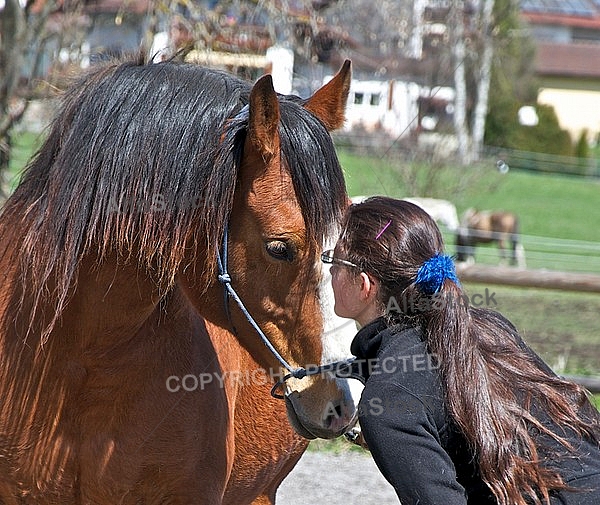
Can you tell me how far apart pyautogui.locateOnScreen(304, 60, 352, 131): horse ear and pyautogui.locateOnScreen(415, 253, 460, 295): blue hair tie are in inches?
26.8

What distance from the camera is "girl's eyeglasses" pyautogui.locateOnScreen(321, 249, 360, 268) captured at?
76.2 inches

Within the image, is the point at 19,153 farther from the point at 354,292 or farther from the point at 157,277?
the point at 354,292

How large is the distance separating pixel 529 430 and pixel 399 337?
0.34 metres

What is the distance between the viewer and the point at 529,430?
1.86 metres

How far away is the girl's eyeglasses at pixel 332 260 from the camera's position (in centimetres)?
193

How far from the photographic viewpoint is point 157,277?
7.19ft

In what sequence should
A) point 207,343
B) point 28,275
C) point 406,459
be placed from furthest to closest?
point 207,343 → point 28,275 → point 406,459

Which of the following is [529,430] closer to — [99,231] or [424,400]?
[424,400]

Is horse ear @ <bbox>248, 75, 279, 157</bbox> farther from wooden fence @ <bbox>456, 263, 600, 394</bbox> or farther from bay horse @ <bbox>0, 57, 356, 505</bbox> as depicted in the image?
wooden fence @ <bbox>456, 263, 600, 394</bbox>

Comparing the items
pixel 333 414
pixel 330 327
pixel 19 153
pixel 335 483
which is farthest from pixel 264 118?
pixel 19 153

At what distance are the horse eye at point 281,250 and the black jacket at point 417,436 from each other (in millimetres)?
264

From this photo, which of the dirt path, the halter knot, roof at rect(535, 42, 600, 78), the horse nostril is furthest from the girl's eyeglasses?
roof at rect(535, 42, 600, 78)

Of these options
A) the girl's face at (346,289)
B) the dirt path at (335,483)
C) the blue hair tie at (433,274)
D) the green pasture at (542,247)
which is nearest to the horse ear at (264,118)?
the girl's face at (346,289)

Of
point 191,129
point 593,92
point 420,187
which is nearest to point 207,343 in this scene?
point 191,129
